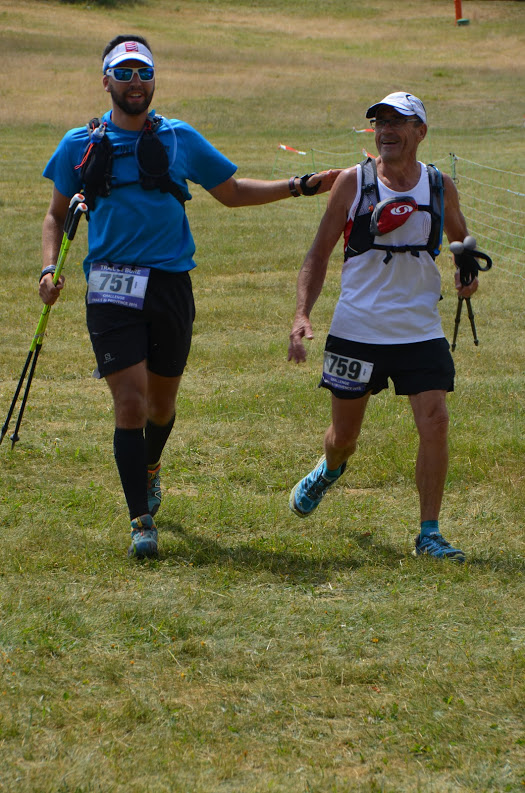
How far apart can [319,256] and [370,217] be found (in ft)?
1.10

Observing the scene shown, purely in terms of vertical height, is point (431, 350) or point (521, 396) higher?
point (431, 350)

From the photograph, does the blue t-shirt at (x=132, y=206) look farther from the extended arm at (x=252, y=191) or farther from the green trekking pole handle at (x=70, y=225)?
the extended arm at (x=252, y=191)

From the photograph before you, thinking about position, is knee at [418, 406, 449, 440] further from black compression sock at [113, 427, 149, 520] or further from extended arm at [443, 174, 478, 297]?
black compression sock at [113, 427, 149, 520]

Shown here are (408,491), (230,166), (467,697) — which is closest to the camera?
(467,697)

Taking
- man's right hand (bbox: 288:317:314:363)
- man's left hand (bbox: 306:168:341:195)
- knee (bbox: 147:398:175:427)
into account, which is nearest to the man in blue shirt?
knee (bbox: 147:398:175:427)

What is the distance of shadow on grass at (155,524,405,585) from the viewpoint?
511 cm

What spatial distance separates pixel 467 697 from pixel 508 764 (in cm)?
44

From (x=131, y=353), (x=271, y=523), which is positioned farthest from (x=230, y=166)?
(x=271, y=523)

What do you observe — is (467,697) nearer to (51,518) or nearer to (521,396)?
(51,518)

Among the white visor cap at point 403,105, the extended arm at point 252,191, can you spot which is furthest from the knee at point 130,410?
the white visor cap at point 403,105

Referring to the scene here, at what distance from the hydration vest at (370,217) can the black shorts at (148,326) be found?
916 mm

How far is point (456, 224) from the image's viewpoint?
5266mm

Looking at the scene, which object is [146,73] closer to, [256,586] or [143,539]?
[143,539]

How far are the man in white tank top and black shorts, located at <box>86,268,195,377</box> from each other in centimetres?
63
